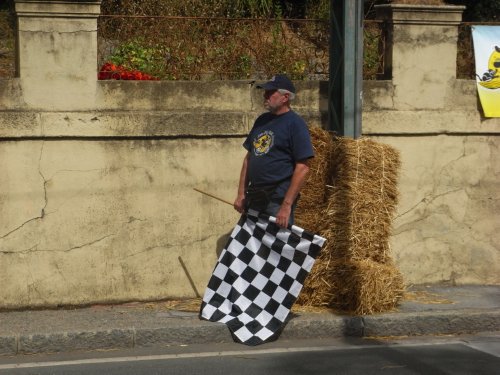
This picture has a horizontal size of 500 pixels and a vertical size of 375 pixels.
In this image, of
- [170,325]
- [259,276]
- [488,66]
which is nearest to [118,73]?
[259,276]

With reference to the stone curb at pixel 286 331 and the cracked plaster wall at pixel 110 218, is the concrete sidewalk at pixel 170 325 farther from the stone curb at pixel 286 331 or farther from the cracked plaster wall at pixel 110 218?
the cracked plaster wall at pixel 110 218

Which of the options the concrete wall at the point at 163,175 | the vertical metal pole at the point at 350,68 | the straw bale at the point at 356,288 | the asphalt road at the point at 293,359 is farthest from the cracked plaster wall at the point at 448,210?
the asphalt road at the point at 293,359

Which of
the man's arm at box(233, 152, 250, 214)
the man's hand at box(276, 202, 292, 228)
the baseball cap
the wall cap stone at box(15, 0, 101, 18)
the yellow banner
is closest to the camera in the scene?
the man's hand at box(276, 202, 292, 228)

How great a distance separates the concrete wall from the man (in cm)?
101

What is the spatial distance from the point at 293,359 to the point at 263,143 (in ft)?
5.96

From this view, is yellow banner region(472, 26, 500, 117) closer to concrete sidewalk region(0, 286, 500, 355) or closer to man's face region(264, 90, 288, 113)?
concrete sidewalk region(0, 286, 500, 355)

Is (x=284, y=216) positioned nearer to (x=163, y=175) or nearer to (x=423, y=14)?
(x=163, y=175)

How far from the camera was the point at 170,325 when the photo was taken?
748 cm

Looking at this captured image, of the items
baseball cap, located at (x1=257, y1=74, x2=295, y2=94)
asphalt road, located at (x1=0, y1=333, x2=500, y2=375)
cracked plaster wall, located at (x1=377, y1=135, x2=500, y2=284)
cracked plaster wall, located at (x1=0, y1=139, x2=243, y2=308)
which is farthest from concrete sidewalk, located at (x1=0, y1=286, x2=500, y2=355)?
baseball cap, located at (x1=257, y1=74, x2=295, y2=94)

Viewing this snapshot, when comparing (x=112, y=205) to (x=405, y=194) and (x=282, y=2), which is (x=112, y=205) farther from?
(x=282, y=2)

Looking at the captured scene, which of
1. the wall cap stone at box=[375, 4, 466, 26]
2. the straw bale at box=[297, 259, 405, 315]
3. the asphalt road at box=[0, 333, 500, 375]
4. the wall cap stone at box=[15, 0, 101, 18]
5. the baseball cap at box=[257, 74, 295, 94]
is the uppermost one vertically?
the wall cap stone at box=[375, 4, 466, 26]

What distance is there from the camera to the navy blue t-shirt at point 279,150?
7.54 m

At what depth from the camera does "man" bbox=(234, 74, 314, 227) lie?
752 centimetres

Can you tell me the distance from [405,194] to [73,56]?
11.3 ft
